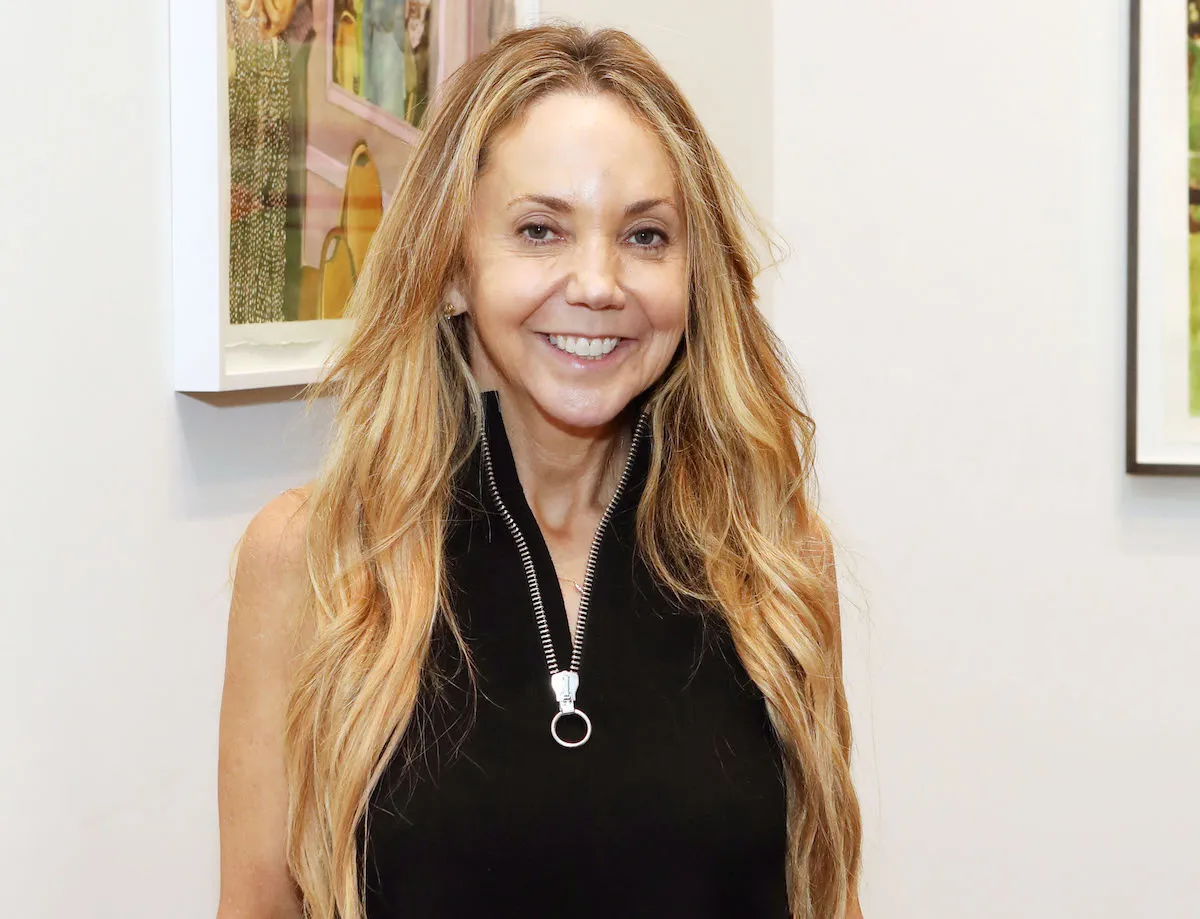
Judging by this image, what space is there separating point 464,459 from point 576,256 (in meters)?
0.23

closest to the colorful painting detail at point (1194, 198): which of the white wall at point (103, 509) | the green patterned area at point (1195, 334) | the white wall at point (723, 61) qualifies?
the green patterned area at point (1195, 334)

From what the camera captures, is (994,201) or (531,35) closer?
Result: (531,35)

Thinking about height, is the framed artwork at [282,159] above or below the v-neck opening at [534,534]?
above

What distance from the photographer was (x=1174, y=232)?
7.35 feet

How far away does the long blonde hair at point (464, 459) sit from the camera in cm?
126

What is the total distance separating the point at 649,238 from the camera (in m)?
1.34

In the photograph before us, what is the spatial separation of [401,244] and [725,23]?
1.25 meters

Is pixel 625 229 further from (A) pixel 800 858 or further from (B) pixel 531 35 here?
(A) pixel 800 858

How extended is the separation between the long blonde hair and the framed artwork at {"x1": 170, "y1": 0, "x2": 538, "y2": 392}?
9 cm

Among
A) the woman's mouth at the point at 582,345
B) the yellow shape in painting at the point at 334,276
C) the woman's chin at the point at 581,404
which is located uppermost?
the yellow shape in painting at the point at 334,276

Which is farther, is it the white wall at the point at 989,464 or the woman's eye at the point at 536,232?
the white wall at the point at 989,464

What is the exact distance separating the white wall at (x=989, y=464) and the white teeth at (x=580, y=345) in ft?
4.24

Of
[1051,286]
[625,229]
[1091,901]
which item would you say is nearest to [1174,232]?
[1051,286]

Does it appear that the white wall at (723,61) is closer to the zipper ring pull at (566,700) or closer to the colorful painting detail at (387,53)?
the colorful painting detail at (387,53)
